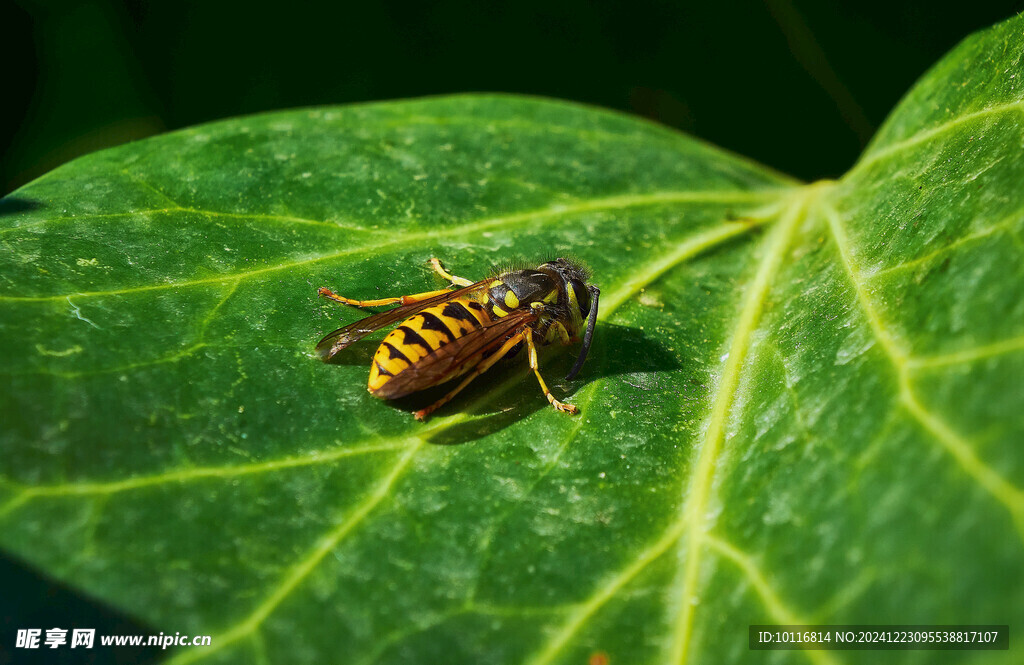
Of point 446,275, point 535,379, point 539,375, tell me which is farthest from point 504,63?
point 539,375

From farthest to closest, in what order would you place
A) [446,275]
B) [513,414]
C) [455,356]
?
[446,275] → [455,356] → [513,414]

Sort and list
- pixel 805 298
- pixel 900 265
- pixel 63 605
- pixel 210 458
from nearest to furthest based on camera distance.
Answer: pixel 63 605
pixel 210 458
pixel 900 265
pixel 805 298

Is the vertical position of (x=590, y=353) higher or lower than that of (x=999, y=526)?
higher

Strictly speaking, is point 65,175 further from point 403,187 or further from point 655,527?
point 655,527

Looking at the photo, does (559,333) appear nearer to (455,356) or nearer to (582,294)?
(582,294)

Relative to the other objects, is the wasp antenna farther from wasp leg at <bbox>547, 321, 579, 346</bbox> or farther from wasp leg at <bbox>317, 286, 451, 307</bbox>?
wasp leg at <bbox>317, 286, 451, 307</bbox>

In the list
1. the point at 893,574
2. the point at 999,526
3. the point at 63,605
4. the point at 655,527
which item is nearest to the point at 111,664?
the point at 63,605

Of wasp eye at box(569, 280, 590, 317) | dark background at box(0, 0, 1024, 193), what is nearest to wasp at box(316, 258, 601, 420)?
wasp eye at box(569, 280, 590, 317)
